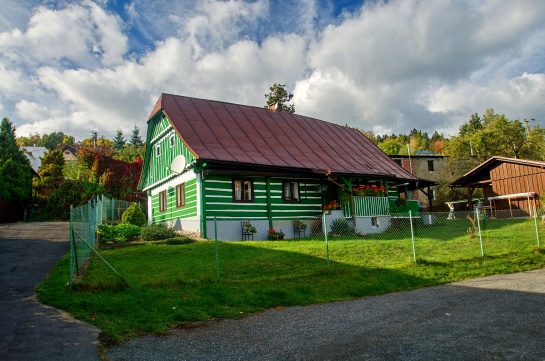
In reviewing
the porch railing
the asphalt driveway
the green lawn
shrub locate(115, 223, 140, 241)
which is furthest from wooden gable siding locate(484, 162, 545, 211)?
shrub locate(115, 223, 140, 241)

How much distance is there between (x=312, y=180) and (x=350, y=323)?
47.1 ft

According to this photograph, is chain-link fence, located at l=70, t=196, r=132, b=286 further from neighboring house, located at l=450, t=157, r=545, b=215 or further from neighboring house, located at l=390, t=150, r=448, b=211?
neighboring house, located at l=390, t=150, r=448, b=211

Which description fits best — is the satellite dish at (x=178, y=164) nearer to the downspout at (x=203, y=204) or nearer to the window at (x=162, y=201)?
the downspout at (x=203, y=204)

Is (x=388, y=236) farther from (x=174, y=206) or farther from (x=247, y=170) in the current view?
(x=174, y=206)

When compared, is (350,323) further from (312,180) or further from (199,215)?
(312,180)

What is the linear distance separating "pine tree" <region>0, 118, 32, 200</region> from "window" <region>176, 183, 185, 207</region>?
63.8 feet

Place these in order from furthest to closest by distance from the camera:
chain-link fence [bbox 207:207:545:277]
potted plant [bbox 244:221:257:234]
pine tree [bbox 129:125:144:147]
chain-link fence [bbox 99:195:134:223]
Answer: 1. pine tree [bbox 129:125:144:147]
2. chain-link fence [bbox 99:195:134:223]
3. potted plant [bbox 244:221:257:234]
4. chain-link fence [bbox 207:207:545:277]

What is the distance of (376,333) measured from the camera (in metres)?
6.17

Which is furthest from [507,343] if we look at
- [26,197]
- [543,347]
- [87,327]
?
[26,197]

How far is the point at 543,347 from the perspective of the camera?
5312 mm

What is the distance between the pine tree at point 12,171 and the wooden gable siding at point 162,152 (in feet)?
48.9

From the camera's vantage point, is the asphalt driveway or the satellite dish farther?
the satellite dish

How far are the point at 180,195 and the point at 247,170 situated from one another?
4321 millimetres

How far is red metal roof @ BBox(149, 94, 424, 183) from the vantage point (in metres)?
18.9
